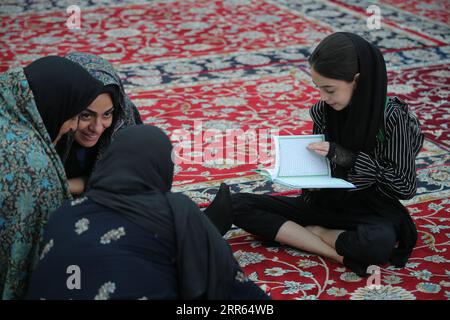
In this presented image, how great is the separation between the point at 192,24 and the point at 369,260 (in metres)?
4.03

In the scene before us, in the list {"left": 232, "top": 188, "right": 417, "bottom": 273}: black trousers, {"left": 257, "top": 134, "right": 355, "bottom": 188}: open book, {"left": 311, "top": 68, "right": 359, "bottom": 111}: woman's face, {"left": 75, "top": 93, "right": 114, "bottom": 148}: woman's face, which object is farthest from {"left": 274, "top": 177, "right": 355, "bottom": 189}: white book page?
{"left": 75, "top": 93, "right": 114, "bottom": 148}: woman's face

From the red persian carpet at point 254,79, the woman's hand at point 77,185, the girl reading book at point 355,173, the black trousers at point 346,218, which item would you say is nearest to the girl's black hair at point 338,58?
the girl reading book at point 355,173

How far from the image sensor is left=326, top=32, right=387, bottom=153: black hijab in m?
2.11

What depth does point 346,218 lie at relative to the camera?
2.34 meters

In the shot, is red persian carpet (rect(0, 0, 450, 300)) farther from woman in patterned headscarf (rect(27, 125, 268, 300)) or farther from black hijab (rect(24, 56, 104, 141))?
black hijab (rect(24, 56, 104, 141))

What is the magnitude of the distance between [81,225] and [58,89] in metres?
0.69

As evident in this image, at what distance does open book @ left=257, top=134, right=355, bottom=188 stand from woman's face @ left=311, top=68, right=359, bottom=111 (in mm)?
178

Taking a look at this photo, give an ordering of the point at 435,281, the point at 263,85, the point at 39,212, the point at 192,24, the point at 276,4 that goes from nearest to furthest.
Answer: the point at 39,212 < the point at 435,281 < the point at 263,85 < the point at 192,24 < the point at 276,4

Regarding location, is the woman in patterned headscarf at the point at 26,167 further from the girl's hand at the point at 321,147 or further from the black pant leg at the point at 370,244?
the black pant leg at the point at 370,244

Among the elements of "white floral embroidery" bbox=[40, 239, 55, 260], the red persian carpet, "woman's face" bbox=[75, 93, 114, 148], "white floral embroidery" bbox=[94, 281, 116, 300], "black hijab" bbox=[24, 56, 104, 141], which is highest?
"black hijab" bbox=[24, 56, 104, 141]

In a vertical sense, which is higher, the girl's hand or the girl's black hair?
the girl's black hair
